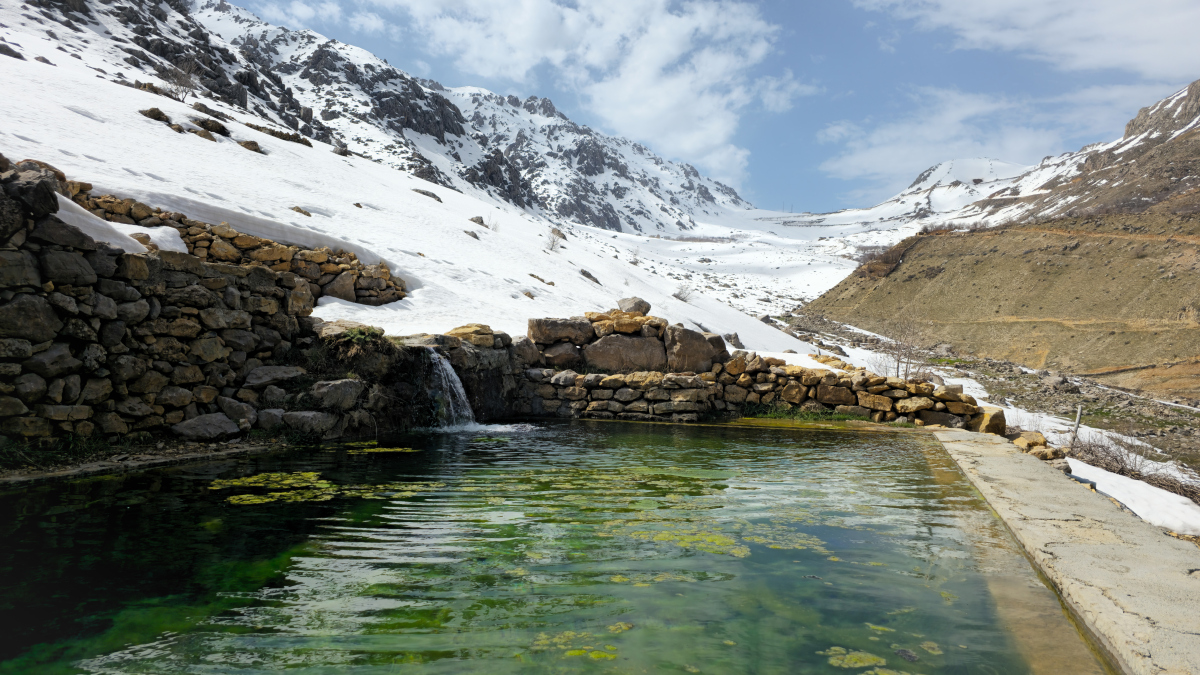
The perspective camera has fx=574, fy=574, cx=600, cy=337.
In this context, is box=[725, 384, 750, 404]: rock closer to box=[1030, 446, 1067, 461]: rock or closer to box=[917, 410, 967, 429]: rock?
box=[917, 410, 967, 429]: rock

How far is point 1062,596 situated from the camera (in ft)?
9.14

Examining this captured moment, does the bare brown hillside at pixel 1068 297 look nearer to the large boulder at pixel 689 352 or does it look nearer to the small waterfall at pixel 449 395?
the large boulder at pixel 689 352

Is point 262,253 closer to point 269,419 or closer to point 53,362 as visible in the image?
point 269,419

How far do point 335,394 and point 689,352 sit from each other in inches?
281

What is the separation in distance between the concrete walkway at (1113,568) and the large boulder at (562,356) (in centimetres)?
835

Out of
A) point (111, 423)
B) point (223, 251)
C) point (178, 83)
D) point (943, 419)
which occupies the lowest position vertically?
point (111, 423)

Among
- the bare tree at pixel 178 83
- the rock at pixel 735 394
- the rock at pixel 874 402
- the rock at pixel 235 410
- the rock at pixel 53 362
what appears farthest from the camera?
the bare tree at pixel 178 83

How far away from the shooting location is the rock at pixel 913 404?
1088 cm

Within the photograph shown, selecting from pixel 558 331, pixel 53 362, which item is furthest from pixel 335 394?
pixel 558 331

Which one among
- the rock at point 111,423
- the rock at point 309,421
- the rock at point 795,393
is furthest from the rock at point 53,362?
the rock at point 795,393

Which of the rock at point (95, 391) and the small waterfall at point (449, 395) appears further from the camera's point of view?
the small waterfall at point (449, 395)

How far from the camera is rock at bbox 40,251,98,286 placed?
564cm

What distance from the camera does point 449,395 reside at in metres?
9.89

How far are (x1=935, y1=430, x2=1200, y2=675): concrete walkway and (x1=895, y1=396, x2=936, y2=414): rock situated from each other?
5717 mm
